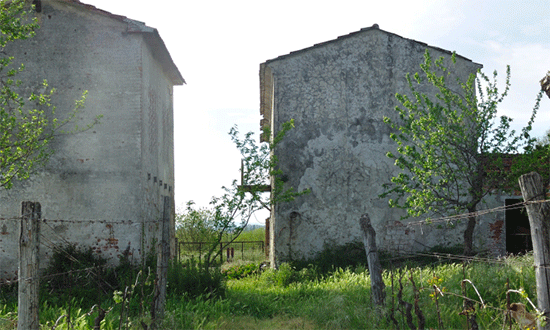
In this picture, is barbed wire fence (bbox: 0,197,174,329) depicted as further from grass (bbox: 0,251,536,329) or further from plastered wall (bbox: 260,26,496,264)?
plastered wall (bbox: 260,26,496,264)

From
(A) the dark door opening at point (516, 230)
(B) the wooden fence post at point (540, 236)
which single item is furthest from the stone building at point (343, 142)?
(B) the wooden fence post at point (540, 236)

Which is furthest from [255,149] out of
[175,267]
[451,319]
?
[451,319]

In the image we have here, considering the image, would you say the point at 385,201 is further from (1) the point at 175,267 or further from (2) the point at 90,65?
(2) the point at 90,65

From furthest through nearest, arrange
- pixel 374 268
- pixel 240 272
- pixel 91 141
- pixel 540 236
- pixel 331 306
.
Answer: pixel 240 272 < pixel 91 141 < pixel 331 306 < pixel 374 268 < pixel 540 236

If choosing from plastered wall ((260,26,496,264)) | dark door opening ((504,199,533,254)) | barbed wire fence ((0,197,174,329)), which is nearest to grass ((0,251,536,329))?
barbed wire fence ((0,197,174,329))

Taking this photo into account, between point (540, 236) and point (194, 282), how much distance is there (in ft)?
23.3

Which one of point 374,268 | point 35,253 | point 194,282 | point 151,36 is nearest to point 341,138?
point 151,36

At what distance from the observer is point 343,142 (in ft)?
48.8

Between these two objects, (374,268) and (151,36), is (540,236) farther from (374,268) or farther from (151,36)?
(151,36)

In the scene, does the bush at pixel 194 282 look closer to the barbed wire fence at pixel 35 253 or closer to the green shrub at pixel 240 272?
the barbed wire fence at pixel 35 253

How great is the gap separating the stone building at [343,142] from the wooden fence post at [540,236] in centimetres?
939

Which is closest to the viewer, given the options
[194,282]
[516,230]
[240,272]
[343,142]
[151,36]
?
[194,282]

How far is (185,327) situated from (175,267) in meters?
2.85

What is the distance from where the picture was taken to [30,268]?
602 centimetres
